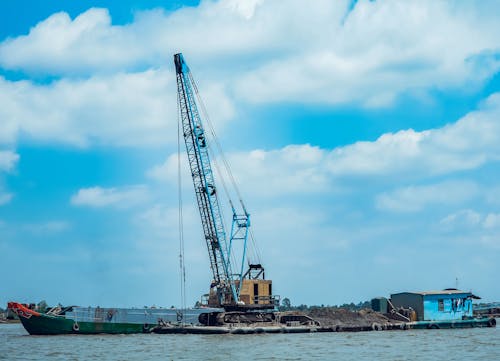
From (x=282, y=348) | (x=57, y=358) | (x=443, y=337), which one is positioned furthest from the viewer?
(x=443, y=337)

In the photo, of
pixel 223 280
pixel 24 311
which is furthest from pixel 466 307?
pixel 24 311

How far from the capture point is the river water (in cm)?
5706

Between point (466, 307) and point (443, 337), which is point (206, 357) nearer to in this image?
point (443, 337)

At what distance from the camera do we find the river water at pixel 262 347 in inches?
2247

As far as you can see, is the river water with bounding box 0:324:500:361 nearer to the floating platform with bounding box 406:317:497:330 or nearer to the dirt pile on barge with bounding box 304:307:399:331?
the dirt pile on barge with bounding box 304:307:399:331

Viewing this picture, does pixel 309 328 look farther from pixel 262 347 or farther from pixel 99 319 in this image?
pixel 99 319

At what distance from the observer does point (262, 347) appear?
64.4m

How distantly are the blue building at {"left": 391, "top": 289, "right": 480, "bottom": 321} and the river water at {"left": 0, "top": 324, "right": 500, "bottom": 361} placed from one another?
9329 mm

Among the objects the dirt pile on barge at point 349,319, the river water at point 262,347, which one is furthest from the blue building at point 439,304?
the river water at point 262,347

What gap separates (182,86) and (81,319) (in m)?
29.7

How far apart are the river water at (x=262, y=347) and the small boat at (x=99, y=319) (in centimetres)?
220

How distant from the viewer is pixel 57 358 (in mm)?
55562

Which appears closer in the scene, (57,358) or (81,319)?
(57,358)

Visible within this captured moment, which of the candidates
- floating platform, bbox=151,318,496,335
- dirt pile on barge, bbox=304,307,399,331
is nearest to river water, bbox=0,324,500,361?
floating platform, bbox=151,318,496,335
